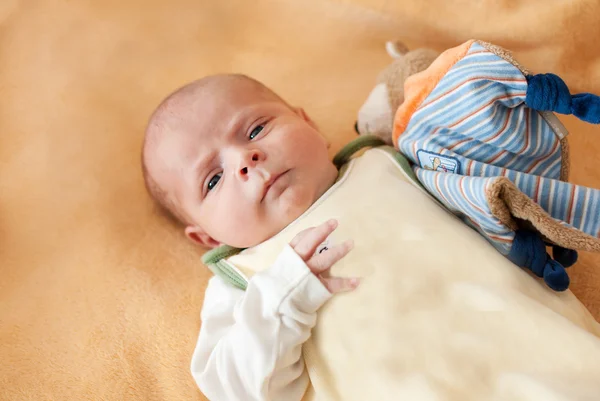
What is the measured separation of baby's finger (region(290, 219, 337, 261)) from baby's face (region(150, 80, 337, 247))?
0.54 ft

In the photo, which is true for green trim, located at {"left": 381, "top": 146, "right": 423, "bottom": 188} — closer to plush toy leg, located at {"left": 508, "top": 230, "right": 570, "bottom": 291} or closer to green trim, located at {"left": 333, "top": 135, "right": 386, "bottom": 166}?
green trim, located at {"left": 333, "top": 135, "right": 386, "bottom": 166}

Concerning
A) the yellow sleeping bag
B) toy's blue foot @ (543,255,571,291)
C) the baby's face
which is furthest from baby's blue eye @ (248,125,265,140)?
toy's blue foot @ (543,255,571,291)

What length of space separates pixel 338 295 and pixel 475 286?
0.23m

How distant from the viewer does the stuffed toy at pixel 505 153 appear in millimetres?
878

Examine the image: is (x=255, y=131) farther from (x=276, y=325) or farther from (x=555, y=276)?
(x=555, y=276)

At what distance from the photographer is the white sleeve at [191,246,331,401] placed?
0.89m

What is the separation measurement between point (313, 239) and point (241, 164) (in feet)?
0.78

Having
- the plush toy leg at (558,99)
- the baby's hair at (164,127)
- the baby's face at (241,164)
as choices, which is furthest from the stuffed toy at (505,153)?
the baby's hair at (164,127)

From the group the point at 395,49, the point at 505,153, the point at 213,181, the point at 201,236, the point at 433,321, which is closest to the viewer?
the point at 433,321

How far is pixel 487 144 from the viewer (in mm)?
1008

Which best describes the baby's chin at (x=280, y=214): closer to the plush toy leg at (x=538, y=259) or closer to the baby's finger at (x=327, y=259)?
the baby's finger at (x=327, y=259)

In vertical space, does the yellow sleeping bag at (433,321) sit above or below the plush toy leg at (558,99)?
below

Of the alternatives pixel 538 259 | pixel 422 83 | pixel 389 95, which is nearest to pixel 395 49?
pixel 389 95

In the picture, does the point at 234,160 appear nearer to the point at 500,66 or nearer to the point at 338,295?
the point at 338,295
